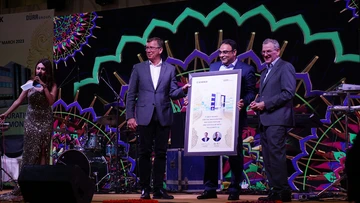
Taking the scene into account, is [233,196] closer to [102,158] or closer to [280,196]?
[280,196]

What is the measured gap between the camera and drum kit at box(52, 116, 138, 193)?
788 centimetres

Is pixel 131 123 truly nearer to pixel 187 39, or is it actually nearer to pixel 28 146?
pixel 28 146

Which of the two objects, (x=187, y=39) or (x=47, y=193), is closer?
(x=47, y=193)

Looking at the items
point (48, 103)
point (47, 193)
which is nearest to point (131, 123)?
point (48, 103)

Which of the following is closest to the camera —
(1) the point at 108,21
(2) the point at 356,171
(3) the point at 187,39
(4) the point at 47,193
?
(2) the point at 356,171

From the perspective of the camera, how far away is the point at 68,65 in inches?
363

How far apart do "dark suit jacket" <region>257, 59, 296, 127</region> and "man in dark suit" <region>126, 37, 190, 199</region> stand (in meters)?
0.92

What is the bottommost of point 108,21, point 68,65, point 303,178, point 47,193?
point 303,178

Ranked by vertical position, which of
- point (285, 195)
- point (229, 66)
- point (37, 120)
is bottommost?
point (285, 195)

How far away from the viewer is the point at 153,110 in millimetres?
5625

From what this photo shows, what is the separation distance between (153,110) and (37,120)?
137 cm

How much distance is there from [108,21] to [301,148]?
3905 mm

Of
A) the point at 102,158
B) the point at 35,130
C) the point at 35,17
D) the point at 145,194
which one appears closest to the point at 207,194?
the point at 145,194

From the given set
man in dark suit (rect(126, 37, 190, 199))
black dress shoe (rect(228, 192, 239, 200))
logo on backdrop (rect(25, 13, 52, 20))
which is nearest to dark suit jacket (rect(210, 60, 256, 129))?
man in dark suit (rect(126, 37, 190, 199))
